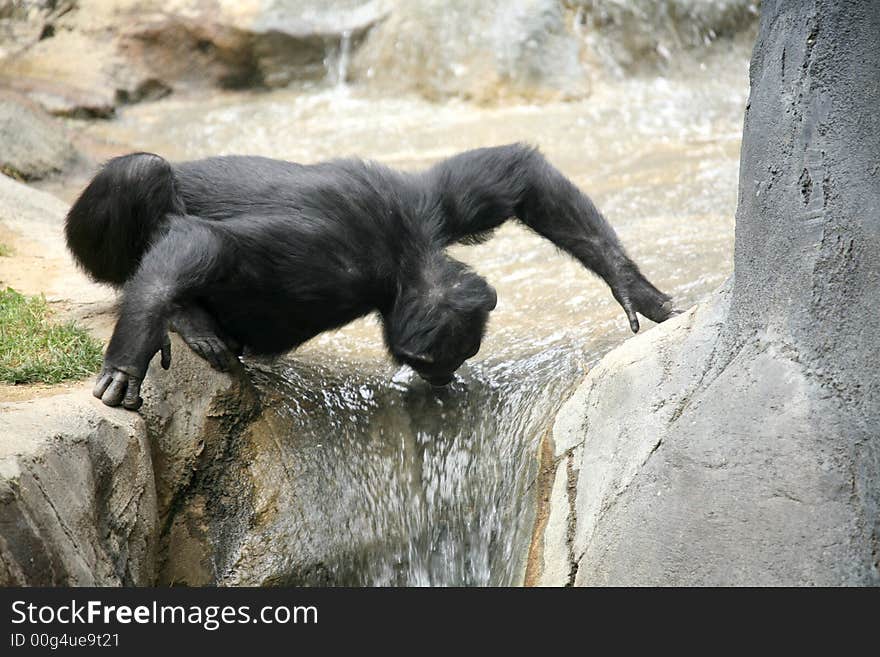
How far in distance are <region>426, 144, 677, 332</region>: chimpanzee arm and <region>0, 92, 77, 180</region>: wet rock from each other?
4.87 m

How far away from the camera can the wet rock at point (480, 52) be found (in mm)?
11312

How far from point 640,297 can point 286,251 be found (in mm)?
1819

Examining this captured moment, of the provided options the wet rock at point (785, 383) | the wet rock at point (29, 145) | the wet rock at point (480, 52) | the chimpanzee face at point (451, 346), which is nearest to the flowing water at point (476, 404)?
the chimpanzee face at point (451, 346)

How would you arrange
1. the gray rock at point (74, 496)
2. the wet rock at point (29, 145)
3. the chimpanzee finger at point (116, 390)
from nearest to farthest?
the gray rock at point (74, 496), the chimpanzee finger at point (116, 390), the wet rock at point (29, 145)

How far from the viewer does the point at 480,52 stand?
11430 millimetres

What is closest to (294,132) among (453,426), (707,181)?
(707,181)

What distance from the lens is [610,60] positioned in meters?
11.8

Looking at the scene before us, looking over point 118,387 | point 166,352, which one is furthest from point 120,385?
point 166,352

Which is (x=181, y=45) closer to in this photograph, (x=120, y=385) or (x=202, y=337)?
(x=202, y=337)

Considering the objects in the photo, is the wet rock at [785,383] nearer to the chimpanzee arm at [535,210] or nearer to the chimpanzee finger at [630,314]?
the chimpanzee finger at [630,314]

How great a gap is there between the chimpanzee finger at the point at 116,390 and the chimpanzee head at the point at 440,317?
4.24ft

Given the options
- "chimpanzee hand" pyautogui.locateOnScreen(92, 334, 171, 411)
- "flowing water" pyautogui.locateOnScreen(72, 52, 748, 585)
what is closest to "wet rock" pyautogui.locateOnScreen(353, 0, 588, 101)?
"flowing water" pyautogui.locateOnScreen(72, 52, 748, 585)

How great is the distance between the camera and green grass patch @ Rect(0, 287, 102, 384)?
4.66 metres

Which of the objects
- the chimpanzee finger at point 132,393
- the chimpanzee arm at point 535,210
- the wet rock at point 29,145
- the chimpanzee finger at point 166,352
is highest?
the chimpanzee arm at point 535,210
